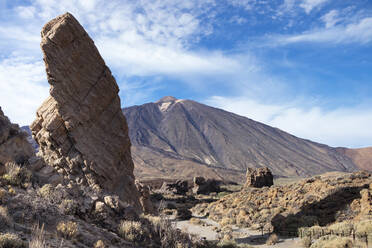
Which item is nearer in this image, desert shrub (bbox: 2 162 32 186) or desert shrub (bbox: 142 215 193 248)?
desert shrub (bbox: 2 162 32 186)

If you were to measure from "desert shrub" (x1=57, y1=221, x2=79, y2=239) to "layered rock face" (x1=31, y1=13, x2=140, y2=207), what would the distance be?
8.18 m

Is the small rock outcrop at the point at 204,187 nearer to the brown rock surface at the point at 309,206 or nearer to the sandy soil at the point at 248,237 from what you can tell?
the brown rock surface at the point at 309,206

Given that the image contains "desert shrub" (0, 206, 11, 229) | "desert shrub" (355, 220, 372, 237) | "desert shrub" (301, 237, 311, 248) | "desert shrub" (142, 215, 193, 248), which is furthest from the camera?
"desert shrub" (301, 237, 311, 248)

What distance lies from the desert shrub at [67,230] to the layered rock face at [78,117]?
8176mm

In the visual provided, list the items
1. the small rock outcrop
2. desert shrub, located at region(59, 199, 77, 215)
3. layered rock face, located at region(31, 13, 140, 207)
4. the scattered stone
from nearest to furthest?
desert shrub, located at region(59, 199, 77, 215)
layered rock face, located at region(31, 13, 140, 207)
the scattered stone
the small rock outcrop

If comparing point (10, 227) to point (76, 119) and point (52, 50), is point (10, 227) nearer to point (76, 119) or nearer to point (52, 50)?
point (76, 119)

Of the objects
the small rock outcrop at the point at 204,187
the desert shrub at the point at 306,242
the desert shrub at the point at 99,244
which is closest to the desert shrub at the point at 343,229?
the desert shrub at the point at 306,242

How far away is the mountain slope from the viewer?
111550mm

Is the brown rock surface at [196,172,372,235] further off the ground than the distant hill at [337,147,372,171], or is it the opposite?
the distant hill at [337,147,372,171]

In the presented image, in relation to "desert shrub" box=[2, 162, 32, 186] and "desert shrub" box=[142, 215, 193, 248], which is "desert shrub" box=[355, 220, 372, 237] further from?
"desert shrub" box=[2, 162, 32, 186]

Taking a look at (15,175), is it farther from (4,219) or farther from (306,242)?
(306,242)

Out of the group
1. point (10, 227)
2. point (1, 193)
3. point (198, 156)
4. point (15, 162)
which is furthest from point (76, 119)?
point (198, 156)

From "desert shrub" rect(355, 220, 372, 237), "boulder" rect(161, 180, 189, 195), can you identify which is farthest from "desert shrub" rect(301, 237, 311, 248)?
"boulder" rect(161, 180, 189, 195)

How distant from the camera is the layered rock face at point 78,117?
14.6 meters
